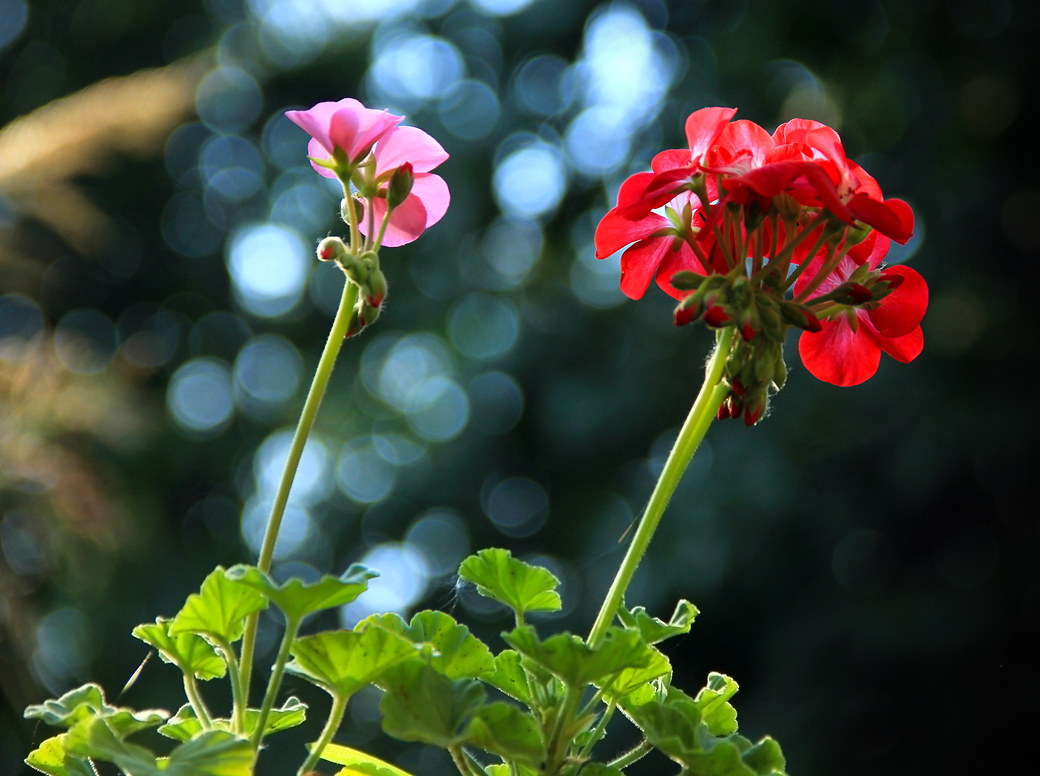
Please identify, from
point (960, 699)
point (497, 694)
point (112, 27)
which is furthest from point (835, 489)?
point (112, 27)

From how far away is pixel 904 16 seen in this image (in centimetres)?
238

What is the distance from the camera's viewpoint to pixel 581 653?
275mm

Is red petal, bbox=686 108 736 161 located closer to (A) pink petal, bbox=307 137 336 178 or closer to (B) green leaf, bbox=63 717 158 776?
(A) pink petal, bbox=307 137 336 178

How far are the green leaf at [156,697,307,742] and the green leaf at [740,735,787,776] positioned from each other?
0.16m

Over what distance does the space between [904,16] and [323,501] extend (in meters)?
2.28

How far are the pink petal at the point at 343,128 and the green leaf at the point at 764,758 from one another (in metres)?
0.25

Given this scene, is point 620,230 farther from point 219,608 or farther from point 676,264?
point 219,608

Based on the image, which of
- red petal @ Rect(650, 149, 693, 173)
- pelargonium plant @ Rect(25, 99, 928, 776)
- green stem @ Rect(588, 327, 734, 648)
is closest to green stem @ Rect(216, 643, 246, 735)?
pelargonium plant @ Rect(25, 99, 928, 776)

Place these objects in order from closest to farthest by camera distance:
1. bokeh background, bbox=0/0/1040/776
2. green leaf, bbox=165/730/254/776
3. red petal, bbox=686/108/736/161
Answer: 1. green leaf, bbox=165/730/254/776
2. red petal, bbox=686/108/736/161
3. bokeh background, bbox=0/0/1040/776

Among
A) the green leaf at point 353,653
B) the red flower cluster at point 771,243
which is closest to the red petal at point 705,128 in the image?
the red flower cluster at point 771,243

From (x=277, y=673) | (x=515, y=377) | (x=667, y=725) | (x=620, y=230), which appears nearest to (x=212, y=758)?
(x=277, y=673)

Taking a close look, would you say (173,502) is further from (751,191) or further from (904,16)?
(751,191)

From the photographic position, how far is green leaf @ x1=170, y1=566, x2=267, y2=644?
0.29 metres

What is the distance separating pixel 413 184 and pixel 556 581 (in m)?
0.17
